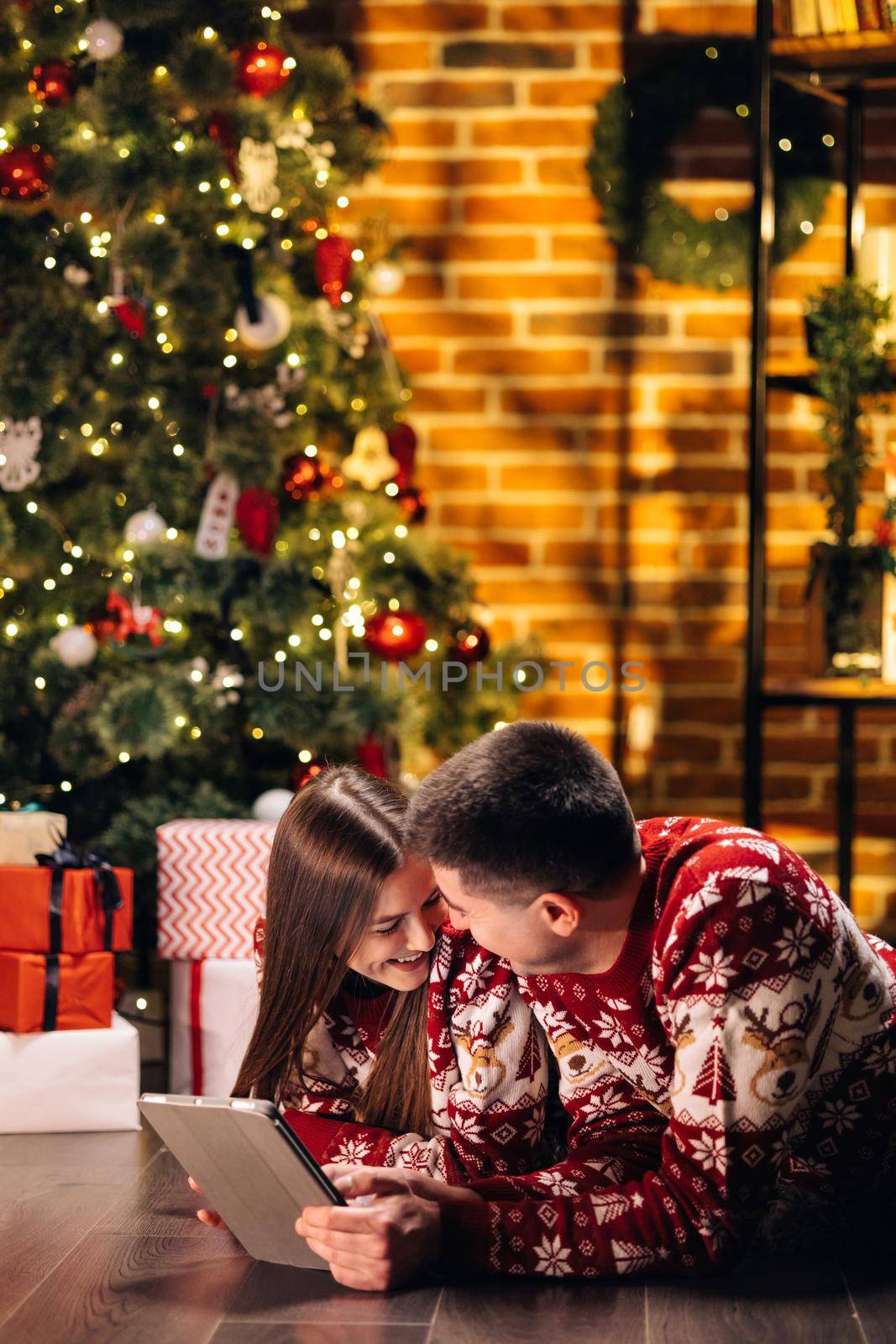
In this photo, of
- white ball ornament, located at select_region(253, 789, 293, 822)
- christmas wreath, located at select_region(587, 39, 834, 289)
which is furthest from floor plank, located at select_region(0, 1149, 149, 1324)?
christmas wreath, located at select_region(587, 39, 834, 289)

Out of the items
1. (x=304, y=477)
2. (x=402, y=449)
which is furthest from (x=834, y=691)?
(x=304, y=477)

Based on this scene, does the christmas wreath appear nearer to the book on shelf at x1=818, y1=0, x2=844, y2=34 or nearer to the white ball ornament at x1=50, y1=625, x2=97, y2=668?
the book on shelf at x1=818, y1=0, x2=844, y2=34

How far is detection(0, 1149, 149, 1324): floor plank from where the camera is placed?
1861mm

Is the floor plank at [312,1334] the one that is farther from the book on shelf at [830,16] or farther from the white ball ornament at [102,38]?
the book on shelf at [830,16]

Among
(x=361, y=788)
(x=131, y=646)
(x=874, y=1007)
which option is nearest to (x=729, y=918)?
(x=874, y=1007)

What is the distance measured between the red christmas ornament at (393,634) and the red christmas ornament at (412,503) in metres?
0.27

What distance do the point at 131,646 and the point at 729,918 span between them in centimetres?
150

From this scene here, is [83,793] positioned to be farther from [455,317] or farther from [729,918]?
[729,918]

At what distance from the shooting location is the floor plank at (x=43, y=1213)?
1.86 metres

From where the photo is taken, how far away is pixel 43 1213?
6.89 ft

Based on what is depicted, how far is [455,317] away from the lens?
3400 millimetres

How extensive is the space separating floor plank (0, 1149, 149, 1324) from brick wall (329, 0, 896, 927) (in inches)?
57.1

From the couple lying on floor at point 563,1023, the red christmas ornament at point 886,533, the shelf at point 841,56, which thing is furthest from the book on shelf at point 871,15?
the couple lying on floor at point 563,1023

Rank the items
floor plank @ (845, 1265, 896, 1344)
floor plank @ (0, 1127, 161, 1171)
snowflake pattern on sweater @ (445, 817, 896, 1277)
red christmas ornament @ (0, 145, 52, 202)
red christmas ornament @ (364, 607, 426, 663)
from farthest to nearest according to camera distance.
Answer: red christmas ornament @ (364, 607, 426, 663)
red christmas ornament @ (0, 145, 52, 202)
floor plank @ (0, 1127, 161, 1171)
floor plank @ (845, 1265, 896, 1344)
snowflake pattern on sweater @ (445, 817, 896, 1277)
